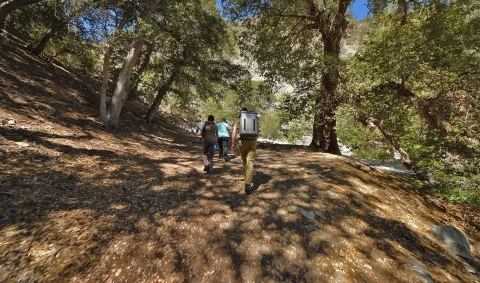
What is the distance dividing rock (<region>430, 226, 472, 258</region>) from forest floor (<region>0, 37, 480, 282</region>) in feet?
0.70

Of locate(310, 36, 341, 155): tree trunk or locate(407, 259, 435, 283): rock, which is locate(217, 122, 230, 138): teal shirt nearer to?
locate(310, 36, 341, 155): tree trunk

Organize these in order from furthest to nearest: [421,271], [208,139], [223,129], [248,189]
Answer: [223,129] < [208,139] < [248,189] < [421,271]

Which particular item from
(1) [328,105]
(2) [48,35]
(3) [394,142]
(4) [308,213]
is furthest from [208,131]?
(2) [48,35]

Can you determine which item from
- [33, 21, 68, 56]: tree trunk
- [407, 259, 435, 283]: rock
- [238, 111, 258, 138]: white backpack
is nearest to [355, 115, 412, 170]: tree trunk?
[238, 111, 258, 138]: white backpack

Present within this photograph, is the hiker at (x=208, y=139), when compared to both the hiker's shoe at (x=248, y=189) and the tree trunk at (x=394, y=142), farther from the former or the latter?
the tree trunk at (x=394, y=142)

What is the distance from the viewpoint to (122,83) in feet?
30.6

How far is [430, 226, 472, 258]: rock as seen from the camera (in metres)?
4.11

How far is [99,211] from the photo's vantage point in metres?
3.64

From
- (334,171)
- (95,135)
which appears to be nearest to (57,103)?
(95,135)

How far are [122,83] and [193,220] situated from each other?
815 centimetres

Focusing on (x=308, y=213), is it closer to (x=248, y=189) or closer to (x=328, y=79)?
(x=248, y=189)

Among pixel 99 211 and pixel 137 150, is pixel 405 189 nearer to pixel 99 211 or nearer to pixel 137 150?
pixel 99 211

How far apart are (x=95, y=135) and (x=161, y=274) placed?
23.4ft

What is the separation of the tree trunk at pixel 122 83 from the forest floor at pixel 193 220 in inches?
95.5
